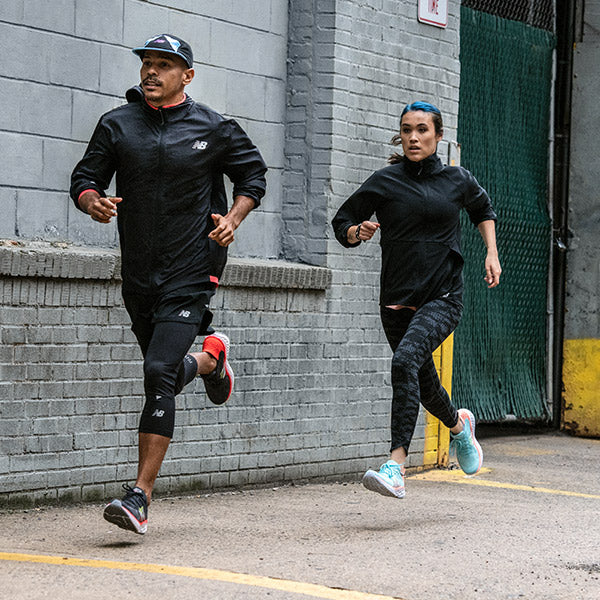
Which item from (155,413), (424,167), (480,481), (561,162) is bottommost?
(480,481)

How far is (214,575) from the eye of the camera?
15.9 ft

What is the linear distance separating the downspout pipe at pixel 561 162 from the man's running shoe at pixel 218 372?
213 inches

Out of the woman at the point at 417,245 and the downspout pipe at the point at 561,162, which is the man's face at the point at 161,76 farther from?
the downspout pipe at the point at 561,162

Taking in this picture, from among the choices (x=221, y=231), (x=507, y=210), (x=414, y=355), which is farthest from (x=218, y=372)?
(x=507, y=210)

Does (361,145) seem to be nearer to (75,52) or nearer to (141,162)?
(75,52)

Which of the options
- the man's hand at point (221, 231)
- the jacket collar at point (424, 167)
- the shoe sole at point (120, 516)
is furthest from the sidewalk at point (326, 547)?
the jacket collar at point (424, 167)

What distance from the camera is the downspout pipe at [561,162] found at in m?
11.1

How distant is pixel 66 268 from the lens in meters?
6.57

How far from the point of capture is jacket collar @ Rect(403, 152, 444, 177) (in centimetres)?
677

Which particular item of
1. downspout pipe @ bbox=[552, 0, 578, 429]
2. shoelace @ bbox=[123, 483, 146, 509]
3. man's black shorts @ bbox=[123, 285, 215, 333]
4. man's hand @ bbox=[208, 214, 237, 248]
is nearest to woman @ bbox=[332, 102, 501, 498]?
man's hand @ bbox=[208, 214, 237, 248]

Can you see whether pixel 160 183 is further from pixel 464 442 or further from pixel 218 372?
pixel 464 442

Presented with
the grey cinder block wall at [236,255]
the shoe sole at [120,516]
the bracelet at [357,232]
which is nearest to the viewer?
the shoe sole at [120,516]

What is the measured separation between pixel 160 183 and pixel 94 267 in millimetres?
1132

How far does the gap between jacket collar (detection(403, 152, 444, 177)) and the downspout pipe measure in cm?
462
